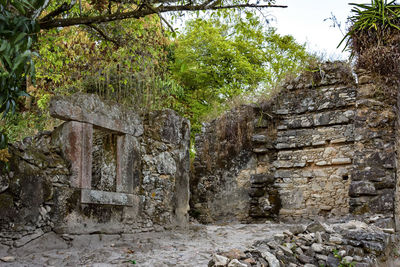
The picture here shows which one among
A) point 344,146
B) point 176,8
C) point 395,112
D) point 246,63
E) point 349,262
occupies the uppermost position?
point 246,63

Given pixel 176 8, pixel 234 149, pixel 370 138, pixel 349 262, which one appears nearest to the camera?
pixel 176 8

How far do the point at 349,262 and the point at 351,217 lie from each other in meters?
3.02

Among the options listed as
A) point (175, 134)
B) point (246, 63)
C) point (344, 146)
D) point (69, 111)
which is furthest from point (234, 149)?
point (246, 63)

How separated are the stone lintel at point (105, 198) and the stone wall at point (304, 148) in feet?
14.8

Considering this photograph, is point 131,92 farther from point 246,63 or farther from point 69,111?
point 246,63

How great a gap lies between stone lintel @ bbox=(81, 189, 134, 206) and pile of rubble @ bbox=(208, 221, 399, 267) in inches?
78.1

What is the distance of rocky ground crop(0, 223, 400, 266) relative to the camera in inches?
174

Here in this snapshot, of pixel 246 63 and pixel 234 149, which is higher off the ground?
pixel 246 63

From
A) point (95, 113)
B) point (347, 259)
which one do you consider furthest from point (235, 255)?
point (95, 113)

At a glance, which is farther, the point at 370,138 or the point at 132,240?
the point at 370,138

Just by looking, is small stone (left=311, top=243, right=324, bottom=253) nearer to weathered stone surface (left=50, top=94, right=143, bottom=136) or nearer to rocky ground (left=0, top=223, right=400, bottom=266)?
rocky ground (left=0, top=223, right=400, bottom=266)

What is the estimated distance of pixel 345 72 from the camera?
9.61m

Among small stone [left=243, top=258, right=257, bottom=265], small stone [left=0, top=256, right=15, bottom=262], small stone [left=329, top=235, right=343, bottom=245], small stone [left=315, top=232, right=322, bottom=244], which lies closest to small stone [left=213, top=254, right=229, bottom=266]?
small stone [left=243, top=258, right=257, bottom=265]

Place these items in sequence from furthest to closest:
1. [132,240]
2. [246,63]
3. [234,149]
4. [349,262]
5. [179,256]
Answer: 1. [246,63]
2. [234,149]
3. [132,240]
4. [179,256]
5. [349,262]
